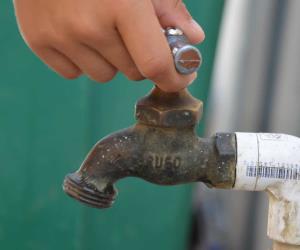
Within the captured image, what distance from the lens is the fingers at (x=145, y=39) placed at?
0.68 meters

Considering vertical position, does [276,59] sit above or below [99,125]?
above

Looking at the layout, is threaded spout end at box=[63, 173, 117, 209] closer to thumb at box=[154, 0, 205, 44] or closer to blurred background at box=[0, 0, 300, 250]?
thumb at box=[154, 0, 205, 44]

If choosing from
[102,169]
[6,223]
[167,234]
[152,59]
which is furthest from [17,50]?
[152,59]

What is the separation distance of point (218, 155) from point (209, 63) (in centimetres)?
84

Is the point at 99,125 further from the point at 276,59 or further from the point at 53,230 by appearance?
the point at 276,59

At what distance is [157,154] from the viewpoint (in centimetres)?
80

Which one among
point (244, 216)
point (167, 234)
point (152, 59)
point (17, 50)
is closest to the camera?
point (152, 59)

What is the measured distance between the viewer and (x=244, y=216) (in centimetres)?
205

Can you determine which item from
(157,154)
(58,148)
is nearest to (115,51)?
(157,154)

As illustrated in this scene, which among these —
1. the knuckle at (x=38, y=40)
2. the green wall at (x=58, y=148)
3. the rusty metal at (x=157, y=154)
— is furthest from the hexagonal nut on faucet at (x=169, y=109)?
the green wall at (x=58, y=148)

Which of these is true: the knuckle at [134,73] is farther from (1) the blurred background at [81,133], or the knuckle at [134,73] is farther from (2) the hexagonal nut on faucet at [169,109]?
(1) the blurred background at [81,133]

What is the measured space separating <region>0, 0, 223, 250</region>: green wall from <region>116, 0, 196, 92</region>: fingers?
2.95ft

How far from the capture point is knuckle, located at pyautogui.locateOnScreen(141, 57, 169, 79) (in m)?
0.69

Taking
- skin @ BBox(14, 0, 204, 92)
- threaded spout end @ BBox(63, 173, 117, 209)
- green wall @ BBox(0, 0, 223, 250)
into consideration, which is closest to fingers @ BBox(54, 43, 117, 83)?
skin @ BBox(14, 0, 204, 92)
